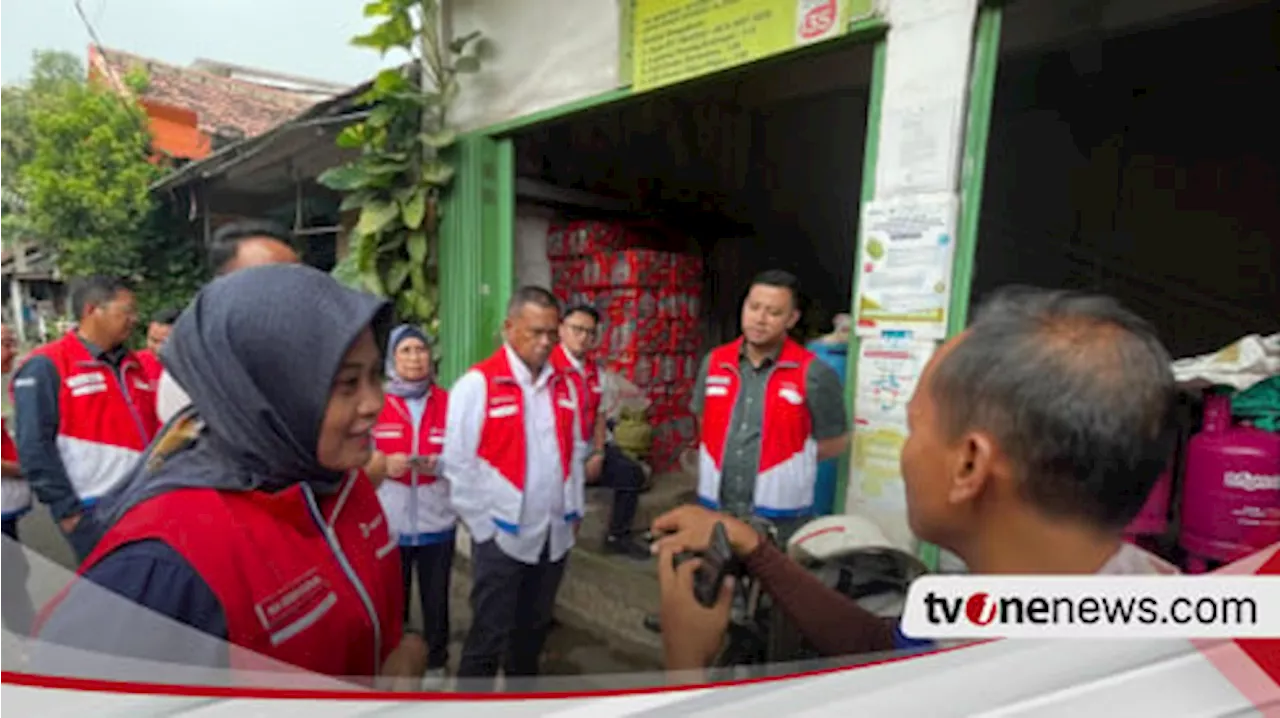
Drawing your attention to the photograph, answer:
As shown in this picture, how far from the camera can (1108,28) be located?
3.33 meters

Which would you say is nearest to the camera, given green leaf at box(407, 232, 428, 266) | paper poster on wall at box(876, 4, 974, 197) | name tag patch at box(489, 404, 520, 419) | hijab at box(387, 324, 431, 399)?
paper poster on wall at box(876, 4, 974, 197)

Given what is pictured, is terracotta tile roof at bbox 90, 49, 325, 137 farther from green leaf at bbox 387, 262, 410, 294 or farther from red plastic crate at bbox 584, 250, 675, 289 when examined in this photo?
red plastic crate at bbox 584, 250, 675, 289

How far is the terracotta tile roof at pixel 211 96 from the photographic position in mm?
1112

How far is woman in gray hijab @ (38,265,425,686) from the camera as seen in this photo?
2.11 feet

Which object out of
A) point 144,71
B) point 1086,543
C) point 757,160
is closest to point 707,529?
point 1086,543

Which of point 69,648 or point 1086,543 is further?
A: point 1086,543

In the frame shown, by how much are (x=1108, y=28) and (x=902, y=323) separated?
2517mm

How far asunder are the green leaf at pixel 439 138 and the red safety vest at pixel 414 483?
1.62 metres

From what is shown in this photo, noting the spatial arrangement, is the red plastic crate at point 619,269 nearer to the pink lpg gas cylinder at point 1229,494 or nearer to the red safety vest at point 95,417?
the red safety vest at point 95,417

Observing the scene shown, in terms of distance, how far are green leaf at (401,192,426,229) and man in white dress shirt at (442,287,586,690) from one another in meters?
1.62

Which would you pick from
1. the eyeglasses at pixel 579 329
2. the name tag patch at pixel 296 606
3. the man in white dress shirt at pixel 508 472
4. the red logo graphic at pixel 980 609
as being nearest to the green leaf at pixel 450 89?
the eyeglasses at pixel 579 329

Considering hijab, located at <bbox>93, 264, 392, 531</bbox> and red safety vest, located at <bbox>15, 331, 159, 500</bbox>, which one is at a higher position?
hijab, located at <bbox>93, 264, 392, 531</bbox>

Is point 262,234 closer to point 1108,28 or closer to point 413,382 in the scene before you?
point 413,382

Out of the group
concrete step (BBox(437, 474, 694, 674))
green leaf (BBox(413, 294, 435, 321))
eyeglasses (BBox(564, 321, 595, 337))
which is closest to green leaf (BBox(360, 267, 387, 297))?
green leaf (BBox(413, 294, 435, 321))
